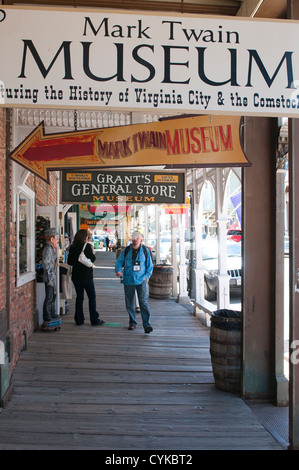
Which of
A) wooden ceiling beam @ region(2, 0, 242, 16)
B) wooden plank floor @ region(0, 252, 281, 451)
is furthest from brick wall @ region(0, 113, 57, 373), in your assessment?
wooden ceiling beam @ region(2, 0, 242, 16)

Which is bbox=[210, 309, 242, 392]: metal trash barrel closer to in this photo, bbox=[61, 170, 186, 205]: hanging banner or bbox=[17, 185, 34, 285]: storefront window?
bbox=[61, 170, 186, 205]: hanging banner

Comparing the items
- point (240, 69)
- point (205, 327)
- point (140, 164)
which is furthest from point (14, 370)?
point (240, 69)

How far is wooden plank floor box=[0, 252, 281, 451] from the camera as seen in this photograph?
3689 mm

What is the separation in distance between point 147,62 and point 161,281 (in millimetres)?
9208

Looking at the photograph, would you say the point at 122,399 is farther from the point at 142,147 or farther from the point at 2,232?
the point at 142,147

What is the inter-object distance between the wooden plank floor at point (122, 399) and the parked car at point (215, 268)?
15.8ft

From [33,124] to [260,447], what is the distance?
17.0 ft

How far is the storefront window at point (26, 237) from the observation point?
6215 millimetres

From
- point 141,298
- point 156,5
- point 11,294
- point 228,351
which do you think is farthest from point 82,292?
point 156,5

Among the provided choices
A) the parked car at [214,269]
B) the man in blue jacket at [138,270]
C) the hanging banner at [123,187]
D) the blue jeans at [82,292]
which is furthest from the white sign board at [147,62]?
the parked car at [214,269]

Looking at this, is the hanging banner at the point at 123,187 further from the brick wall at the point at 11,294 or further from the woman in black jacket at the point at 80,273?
the woman in black jacket at the point at 80,273

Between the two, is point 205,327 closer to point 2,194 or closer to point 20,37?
point 2,194

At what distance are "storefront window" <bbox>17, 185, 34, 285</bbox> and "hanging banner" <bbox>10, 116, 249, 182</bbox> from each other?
1605 mm

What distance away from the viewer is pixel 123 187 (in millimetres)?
6898
